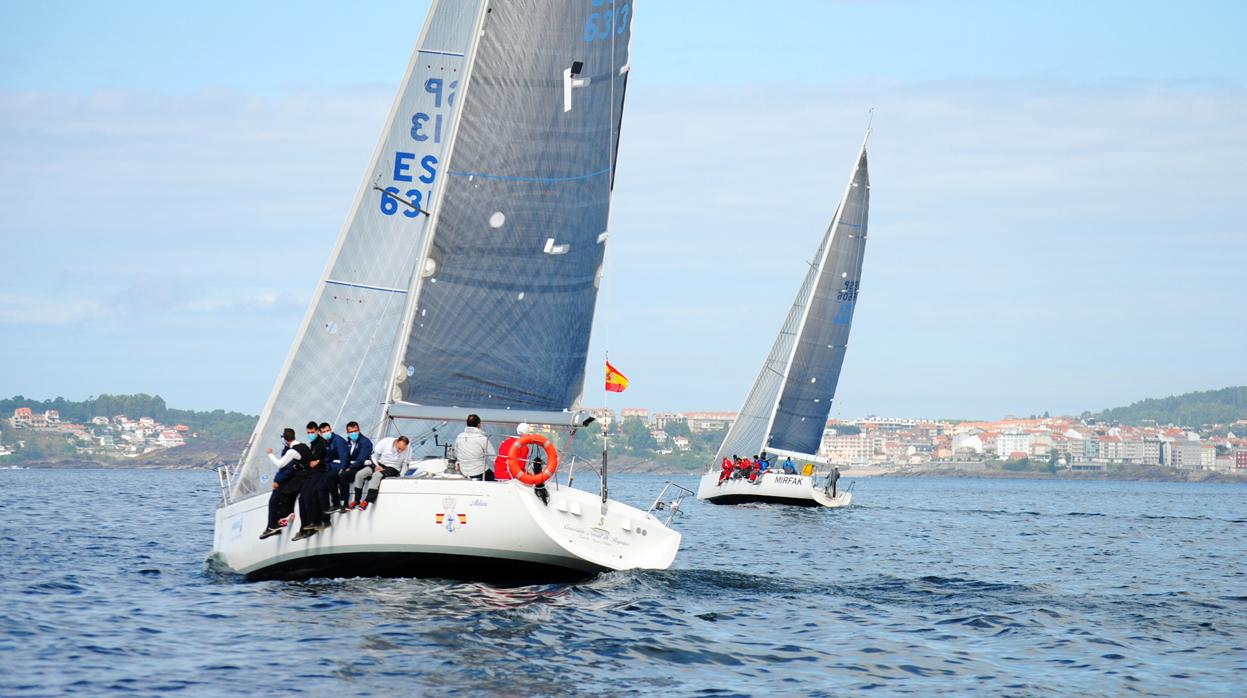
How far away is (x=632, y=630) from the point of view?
14414 mm

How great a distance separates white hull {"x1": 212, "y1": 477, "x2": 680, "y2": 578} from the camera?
51.0 ft

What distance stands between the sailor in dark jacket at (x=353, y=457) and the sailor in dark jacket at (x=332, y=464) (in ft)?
0.10

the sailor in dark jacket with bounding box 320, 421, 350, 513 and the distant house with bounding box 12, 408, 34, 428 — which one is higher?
the distant house with bounding box 12, 408, 34, 428

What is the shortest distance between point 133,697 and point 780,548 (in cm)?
1826

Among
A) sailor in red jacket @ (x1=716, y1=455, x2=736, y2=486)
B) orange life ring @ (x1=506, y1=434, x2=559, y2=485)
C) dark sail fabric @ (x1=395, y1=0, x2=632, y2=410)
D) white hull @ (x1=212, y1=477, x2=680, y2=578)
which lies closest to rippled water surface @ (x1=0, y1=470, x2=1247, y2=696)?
white hull @ (x1=212, y1=477, x2=680, y2=578)

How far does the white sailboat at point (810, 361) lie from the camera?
164 feet

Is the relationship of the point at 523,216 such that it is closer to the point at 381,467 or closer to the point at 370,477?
the point at 381,467

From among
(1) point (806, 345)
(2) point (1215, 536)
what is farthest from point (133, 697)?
(1) point (806, 345)

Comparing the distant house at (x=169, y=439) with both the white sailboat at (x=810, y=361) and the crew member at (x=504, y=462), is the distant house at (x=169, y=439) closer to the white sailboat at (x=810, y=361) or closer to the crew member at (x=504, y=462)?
the white sailboat at (x=810, y=361)

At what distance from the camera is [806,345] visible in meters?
51.3

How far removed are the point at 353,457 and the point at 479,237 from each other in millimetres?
3187

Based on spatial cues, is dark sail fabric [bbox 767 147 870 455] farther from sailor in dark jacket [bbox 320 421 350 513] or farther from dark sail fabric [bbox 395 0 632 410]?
sailor in dark jacket [bbox 320 421 350 513]

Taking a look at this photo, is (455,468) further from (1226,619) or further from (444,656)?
(1226,619)

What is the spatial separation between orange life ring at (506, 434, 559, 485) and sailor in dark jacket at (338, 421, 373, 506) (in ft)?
5.15
